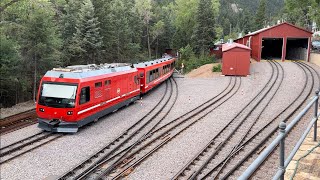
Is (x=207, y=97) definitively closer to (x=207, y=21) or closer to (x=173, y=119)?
(x=173, y=119)

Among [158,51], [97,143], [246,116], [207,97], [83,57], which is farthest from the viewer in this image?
[158,51]

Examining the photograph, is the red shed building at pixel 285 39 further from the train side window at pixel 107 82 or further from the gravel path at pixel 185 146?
the train side window at pixel 107 82

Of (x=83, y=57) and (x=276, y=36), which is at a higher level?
(x=276, y=36)

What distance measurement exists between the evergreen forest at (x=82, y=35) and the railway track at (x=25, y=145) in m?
11.0

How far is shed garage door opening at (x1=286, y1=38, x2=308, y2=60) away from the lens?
45938 mm

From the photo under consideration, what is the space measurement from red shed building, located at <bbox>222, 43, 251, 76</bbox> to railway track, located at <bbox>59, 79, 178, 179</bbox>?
15.4 m

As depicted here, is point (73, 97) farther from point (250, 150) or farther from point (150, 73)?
point (150, 73)

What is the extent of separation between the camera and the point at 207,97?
2681cm

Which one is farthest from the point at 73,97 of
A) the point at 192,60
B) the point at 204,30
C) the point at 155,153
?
the point at 204,30

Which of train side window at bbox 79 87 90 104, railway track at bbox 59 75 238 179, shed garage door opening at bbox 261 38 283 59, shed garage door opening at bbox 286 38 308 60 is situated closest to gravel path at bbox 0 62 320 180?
railway track at bbox 59 75 238 179

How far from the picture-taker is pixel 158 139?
1576 cm

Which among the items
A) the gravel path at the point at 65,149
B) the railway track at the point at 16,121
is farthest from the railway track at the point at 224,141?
the railway track at the point at 16,121

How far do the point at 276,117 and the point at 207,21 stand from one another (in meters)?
43.4

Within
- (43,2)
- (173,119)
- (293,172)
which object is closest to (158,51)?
(43,2)
